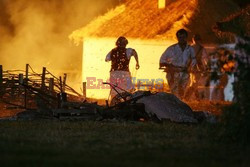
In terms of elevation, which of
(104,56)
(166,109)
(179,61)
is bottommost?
(166,109)

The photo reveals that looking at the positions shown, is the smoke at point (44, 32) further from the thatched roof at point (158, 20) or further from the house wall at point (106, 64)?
the thatched roof at point (158, 20)

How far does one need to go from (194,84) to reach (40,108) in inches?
225

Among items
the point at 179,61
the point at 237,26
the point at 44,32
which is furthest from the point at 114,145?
the point at 44,32

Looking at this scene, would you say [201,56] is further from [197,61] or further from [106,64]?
[106,64]

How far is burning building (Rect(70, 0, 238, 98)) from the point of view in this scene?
2334cm

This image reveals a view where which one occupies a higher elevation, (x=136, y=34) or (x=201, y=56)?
(x=136, y=34)

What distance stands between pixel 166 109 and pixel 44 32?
60.0 ft

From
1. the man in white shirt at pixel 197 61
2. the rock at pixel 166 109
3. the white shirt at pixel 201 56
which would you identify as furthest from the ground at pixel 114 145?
the white shirt at pixel 201 56

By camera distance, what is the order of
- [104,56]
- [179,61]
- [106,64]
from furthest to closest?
[106,64]
[104,56]
[179,61]

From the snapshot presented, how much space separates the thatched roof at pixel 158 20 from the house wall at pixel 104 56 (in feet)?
0.99

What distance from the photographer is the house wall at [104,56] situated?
2381cm

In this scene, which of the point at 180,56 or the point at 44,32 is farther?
the point at 44,32

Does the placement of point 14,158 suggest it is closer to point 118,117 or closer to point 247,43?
point 247,43

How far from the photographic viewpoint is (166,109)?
14.7 m
